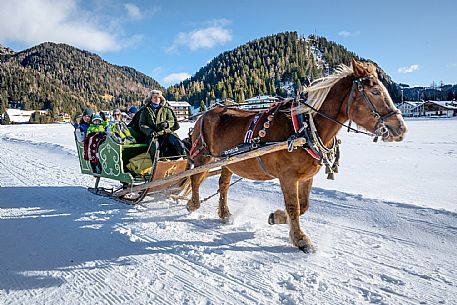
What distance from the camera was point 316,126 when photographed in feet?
11.7

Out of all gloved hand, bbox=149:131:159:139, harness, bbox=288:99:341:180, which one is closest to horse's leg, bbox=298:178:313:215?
harness, bbox=288:99:341:180

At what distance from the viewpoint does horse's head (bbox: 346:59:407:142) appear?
304 centimetres

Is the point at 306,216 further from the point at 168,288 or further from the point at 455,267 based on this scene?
the point at 168,288

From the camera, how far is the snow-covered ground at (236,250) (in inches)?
110

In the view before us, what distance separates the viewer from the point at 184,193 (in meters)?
6.08

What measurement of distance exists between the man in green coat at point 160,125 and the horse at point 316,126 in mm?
1659

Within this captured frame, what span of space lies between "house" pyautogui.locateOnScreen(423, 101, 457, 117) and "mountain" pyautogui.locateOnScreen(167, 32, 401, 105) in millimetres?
32074

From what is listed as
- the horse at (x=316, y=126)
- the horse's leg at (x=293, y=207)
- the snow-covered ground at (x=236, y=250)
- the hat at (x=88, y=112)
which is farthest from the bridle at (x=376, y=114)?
the hat at (x=88, y=112)

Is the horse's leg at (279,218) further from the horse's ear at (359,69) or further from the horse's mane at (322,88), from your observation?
the horse's ear at (359,69)

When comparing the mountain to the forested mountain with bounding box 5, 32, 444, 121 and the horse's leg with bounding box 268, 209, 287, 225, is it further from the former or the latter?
the horse's leg with bounding box 268, 209, 287, 225

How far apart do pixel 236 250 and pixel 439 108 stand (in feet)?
264

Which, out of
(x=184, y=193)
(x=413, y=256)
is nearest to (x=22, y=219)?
(x=184, y=193)

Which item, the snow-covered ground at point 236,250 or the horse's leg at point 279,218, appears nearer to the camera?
the snow-covered ground at point 236,250

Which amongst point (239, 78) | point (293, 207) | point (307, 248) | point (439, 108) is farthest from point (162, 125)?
point (239, 78)
